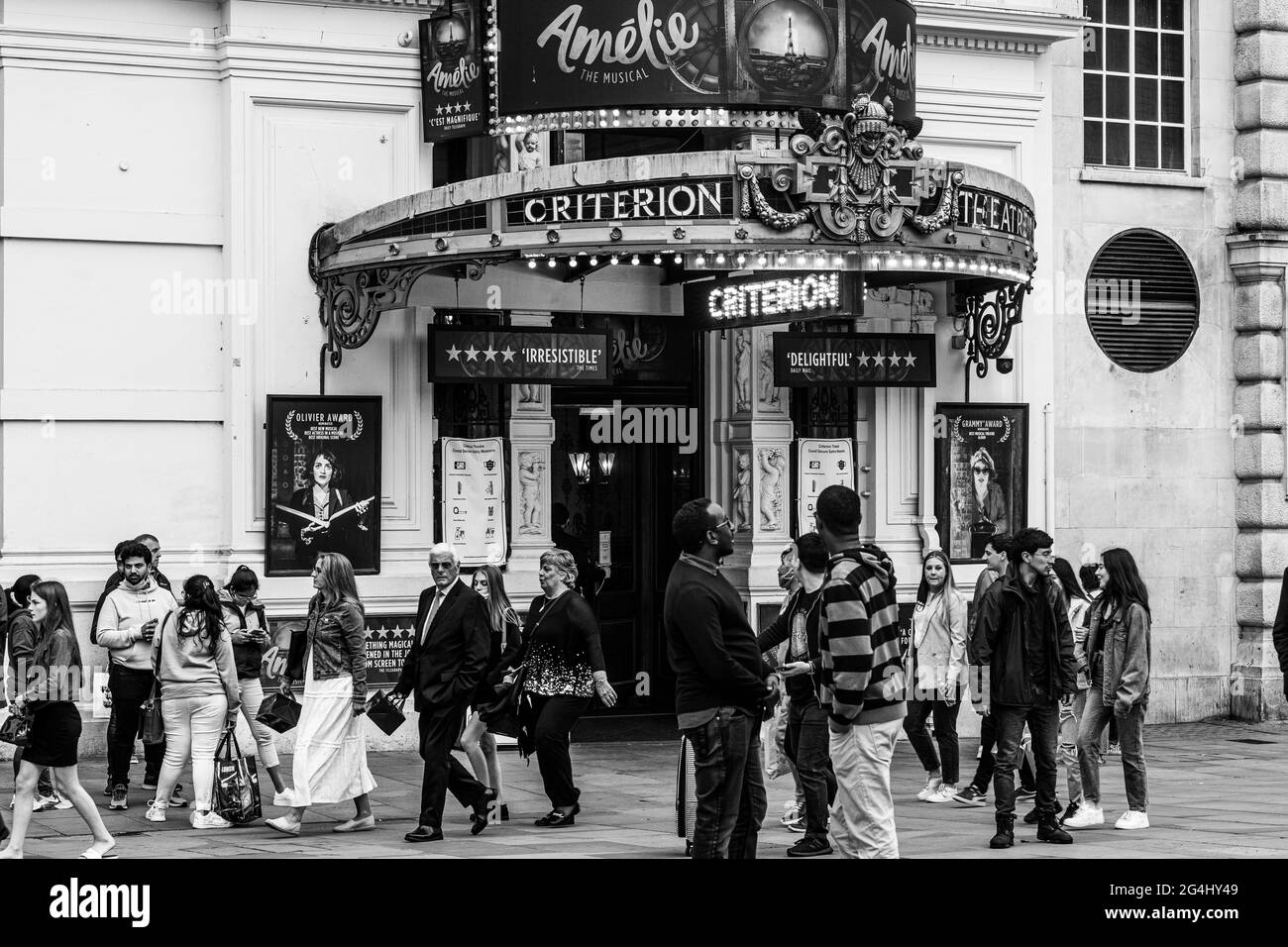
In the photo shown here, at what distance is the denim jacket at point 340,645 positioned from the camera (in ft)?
40.1

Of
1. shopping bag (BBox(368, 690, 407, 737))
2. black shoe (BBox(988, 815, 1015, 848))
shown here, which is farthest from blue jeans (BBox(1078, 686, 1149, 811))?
shopping bag (BBox(368, 690, 407, 737))

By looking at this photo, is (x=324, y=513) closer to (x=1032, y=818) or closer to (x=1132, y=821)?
(x=1032, y=818)

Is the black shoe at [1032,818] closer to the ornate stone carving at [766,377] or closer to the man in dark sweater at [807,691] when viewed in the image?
the man in dark sweater at [807,691]

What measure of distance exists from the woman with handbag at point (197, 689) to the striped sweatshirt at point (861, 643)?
516cm

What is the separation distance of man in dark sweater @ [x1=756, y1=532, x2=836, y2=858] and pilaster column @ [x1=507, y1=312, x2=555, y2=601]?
217 inches

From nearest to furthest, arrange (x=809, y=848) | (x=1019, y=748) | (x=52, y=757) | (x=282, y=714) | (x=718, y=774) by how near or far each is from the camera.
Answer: (x=718, y=774) → (x=52, y=757) → (x=809, y=848) → (x=1019, y=748) → (x=282, y=714)

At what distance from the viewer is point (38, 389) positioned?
15570mm

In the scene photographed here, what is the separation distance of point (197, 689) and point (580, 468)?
20.4 feet

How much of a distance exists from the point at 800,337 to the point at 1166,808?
5.92 m

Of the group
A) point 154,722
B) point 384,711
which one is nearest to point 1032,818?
point 384,711

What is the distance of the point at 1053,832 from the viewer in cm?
1168

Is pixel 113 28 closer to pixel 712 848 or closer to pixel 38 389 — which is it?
pixel 38 389

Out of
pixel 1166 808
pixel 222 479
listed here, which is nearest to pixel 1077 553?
pixel 1166 808

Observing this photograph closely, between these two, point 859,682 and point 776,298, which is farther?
point 776,298
